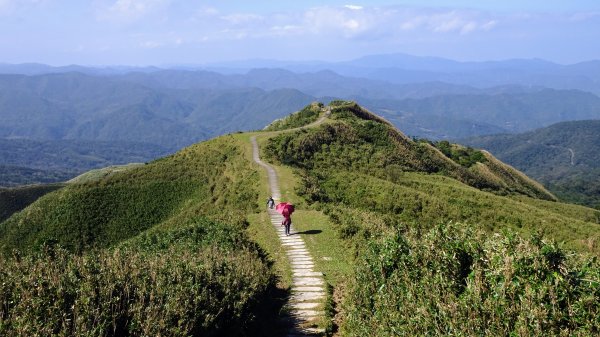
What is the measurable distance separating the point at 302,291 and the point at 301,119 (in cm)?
5505

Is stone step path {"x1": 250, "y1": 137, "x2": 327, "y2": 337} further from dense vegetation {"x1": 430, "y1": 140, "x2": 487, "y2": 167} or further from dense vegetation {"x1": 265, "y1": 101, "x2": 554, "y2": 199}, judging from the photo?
dense vegetation {"x1": 430, "y1": 140, "x2": 487, "y2": 167}

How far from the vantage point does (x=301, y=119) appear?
67438 mm

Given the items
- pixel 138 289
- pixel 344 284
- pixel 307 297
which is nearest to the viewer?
pixel 138 289

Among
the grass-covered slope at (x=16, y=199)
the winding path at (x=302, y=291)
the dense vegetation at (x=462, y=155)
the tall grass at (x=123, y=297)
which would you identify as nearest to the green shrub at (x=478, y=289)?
the winding path at (x=302, y=291)

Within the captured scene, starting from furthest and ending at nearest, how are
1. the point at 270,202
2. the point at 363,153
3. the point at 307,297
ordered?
the point at 363,153 → the point at 270,202 → the point at 307,297

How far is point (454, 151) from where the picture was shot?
7325cm

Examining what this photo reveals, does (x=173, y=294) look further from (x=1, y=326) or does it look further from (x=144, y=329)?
(x=1, y=326)

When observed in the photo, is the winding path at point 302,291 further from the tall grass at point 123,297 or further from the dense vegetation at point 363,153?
the dense vegetation at point 363,153

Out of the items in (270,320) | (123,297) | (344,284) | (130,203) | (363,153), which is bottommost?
(130,203)

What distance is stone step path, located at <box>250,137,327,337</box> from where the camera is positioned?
36.1 feet

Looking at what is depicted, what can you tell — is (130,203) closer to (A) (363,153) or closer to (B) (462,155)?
(A) (363,153)

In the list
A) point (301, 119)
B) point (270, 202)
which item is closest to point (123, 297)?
point (270, 202)

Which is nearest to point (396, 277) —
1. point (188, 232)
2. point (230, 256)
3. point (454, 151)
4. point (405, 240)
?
point (405, 240)

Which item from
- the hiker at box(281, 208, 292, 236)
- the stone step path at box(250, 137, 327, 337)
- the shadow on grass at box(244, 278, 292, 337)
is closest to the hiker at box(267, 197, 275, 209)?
the stone step path at box(250, 137, 327, 337)
